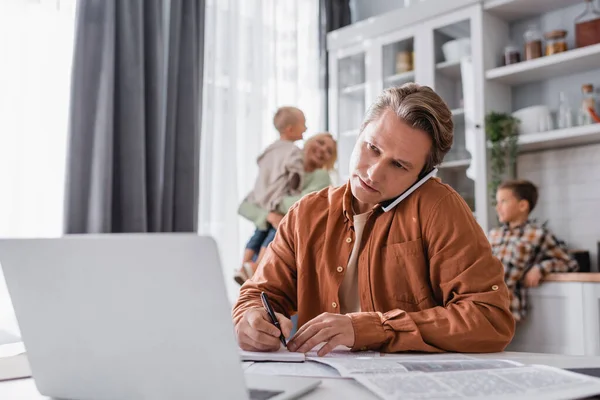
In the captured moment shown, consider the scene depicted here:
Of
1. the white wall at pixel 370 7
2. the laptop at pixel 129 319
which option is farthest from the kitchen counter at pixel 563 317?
the white wall at pixel 370 7

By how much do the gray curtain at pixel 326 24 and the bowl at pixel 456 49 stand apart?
97cm

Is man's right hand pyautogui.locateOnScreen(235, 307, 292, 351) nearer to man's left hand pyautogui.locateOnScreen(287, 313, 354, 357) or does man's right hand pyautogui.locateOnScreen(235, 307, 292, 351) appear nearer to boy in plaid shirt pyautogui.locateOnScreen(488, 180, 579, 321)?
man's left hand pyautogui.locateOnScreen(287, 313, 354, 357)

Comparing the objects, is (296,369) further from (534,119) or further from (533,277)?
(534,119)

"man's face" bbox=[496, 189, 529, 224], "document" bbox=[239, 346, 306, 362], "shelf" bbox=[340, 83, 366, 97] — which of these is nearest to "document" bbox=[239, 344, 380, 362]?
"document" bbox=[239, 346, 306, 362]

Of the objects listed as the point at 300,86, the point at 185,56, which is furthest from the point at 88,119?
the point at 300,86

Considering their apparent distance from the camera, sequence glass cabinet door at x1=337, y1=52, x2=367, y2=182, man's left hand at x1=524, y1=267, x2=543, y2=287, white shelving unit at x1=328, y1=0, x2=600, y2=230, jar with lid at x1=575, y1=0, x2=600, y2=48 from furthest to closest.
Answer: glass cabinet door at x1=337, y1=52, x2=367, y2=182, white shelving unit at x1=328, y1=0, x2=600, y2=230, jar with lid at x1=575, y1=0, x2=600, y2=48, man's left hand at x1=524, y1=267, x2=543, y2=287

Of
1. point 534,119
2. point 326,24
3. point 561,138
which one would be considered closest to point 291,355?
point 561,138

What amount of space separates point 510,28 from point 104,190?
238cm

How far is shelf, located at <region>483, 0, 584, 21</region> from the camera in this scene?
3.03m

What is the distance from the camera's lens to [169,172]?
2914 mm

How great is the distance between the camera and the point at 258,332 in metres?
0.93

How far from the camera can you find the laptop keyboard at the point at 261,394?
584 millimetres

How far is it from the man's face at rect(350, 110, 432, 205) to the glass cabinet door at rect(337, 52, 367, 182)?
8.26 ft

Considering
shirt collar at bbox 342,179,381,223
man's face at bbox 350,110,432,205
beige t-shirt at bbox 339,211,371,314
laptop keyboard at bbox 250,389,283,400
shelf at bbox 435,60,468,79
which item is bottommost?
laptop keyboard at bbox 250,389,283,400
